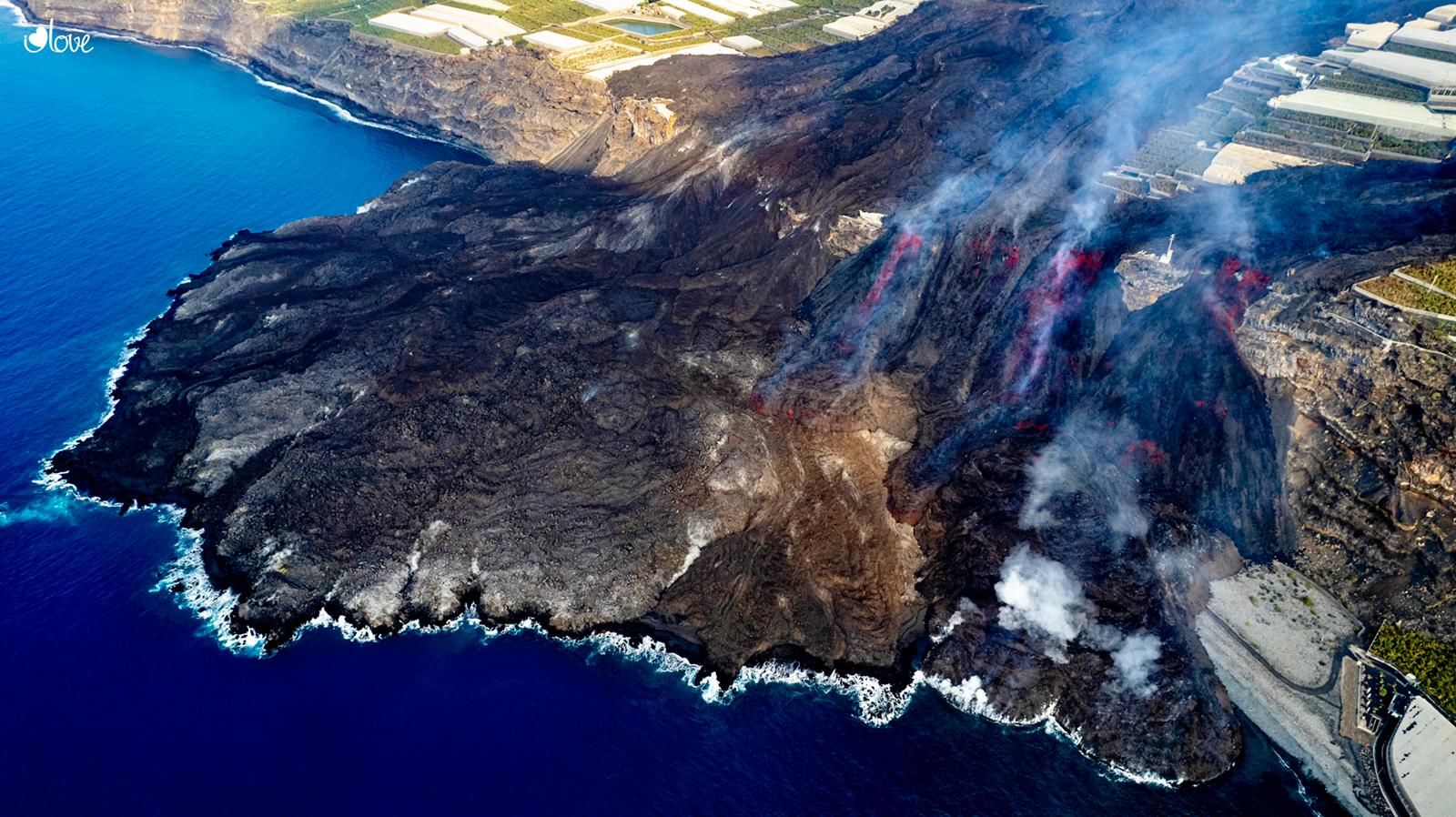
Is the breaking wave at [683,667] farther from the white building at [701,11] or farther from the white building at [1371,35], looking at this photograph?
the white building at [701,11]

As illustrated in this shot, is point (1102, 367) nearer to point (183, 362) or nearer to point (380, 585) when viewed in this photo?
point (380, 585)

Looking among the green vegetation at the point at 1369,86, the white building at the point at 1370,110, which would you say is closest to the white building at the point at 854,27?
the green vegetation at the point at 1369,86

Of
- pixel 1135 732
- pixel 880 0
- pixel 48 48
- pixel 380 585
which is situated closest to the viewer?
pixel 1135 732

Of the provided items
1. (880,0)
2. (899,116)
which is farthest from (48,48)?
(899,116)

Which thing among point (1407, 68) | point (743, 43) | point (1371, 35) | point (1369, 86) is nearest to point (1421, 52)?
point (1371, 35)

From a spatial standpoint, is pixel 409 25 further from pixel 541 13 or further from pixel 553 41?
pixel 553 41

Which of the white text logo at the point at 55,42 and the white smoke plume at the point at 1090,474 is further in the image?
the white text logo at the point at 55,42
